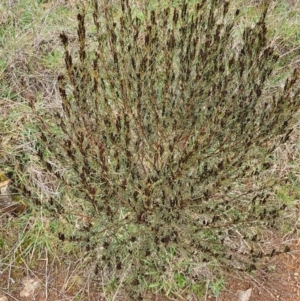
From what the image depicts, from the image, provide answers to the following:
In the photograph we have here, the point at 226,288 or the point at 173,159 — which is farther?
the point at 226,288

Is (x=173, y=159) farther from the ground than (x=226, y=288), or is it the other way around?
(x=173, y=159)

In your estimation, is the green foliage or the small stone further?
the small stone

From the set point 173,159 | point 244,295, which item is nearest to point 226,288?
point 244,295

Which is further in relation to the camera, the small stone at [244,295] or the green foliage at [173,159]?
the small stone at [244,295]

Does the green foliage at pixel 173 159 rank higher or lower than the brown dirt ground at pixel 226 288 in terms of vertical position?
higher

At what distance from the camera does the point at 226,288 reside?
8.48ft

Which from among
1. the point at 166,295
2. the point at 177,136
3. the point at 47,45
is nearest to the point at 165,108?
the point at 177,136

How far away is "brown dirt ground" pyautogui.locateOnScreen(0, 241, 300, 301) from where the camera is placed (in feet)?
8.39

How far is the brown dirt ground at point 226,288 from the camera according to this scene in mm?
2557

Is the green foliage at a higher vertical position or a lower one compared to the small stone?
higher

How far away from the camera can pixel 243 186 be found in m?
2.75

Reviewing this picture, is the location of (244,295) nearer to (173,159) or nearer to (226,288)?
(226,288)

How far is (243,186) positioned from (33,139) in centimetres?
131

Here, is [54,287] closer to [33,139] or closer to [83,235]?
[83,235]
